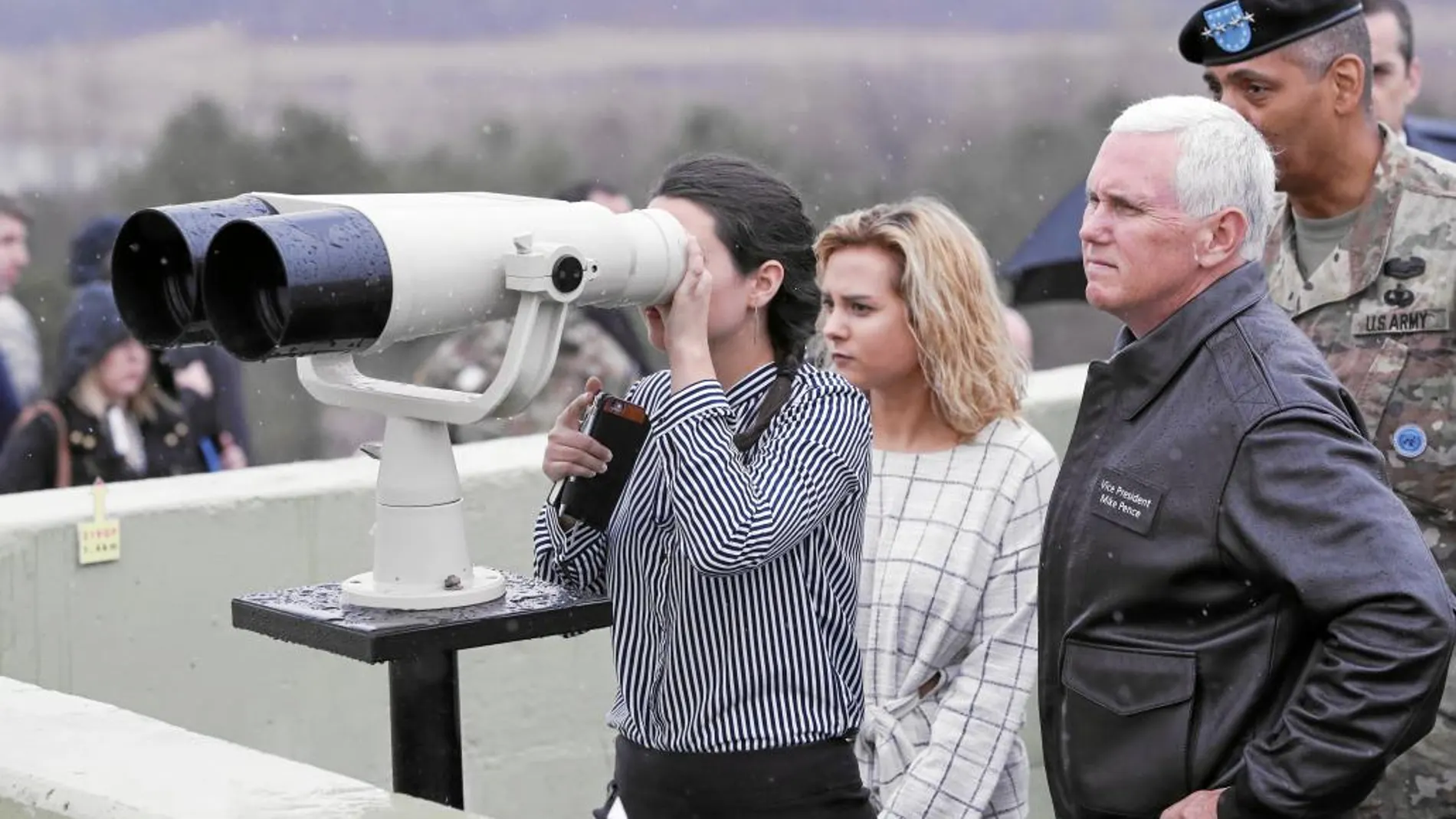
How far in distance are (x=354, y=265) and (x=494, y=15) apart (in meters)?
7.60

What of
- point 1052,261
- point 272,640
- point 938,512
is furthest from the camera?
point 1052,261

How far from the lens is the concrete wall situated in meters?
2.50

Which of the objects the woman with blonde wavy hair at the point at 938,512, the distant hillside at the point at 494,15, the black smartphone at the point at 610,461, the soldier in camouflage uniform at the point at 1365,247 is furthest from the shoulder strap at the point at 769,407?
the distant hillside at the point at 494,15

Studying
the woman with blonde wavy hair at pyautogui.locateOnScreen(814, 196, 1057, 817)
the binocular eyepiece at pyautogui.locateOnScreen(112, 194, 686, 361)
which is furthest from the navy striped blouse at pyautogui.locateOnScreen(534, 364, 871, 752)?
the woman with blonde wavy hair at pyautogui.locateOnScreen(814, 196, 1057, 817)

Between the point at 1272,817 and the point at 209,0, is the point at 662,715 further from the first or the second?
the point at 209,0

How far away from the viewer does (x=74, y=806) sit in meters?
2.58

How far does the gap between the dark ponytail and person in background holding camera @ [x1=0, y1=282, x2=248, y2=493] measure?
133 inches

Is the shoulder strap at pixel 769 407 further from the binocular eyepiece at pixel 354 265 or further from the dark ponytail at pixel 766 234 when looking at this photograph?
the binocular eyepiece at pixel 354 265

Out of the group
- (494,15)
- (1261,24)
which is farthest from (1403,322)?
(494,15)

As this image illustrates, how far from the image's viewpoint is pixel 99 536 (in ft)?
14.0

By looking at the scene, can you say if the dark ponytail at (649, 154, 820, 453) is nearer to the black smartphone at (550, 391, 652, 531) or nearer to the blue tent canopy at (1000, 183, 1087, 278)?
the black smartphone at (550, 391, 652, 531)

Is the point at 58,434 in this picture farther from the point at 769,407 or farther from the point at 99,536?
the point at 769,407

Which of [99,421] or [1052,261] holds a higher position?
[1052,261]

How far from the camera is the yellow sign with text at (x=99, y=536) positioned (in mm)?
4262
